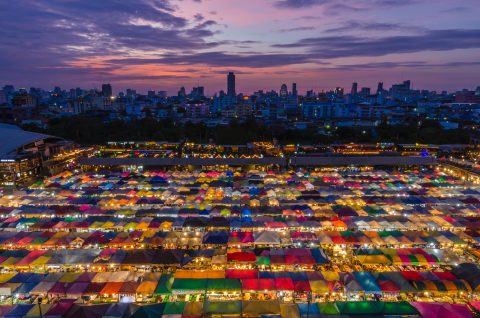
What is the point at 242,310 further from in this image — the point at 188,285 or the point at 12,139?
the point at 12,139

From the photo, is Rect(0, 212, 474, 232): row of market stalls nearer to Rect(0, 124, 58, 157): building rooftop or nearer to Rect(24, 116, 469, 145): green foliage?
Rect(0, 124, 58, 157): building rooftop

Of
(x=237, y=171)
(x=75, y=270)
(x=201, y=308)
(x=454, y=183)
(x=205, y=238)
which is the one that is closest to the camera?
(x=201, y=308)

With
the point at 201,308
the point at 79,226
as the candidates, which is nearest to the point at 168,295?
the point at 201,308

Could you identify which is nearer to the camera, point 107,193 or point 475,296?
point 475,296

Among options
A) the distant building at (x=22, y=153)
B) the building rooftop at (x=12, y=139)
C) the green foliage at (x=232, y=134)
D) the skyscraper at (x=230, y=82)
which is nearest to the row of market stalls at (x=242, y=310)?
the distant building at (x=22, y=153)

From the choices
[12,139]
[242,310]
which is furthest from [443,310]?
[12,139]

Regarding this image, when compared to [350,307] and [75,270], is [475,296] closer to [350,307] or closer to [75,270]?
[350,307]

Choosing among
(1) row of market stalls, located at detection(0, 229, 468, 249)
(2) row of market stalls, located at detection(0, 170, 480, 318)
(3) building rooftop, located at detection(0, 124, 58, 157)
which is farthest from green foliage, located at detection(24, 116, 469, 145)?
(1) row of market stalls, located at detection(0, 229, 468, 249)

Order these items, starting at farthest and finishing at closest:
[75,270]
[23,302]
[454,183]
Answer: [454,183] → [75,270] → [23,302]
